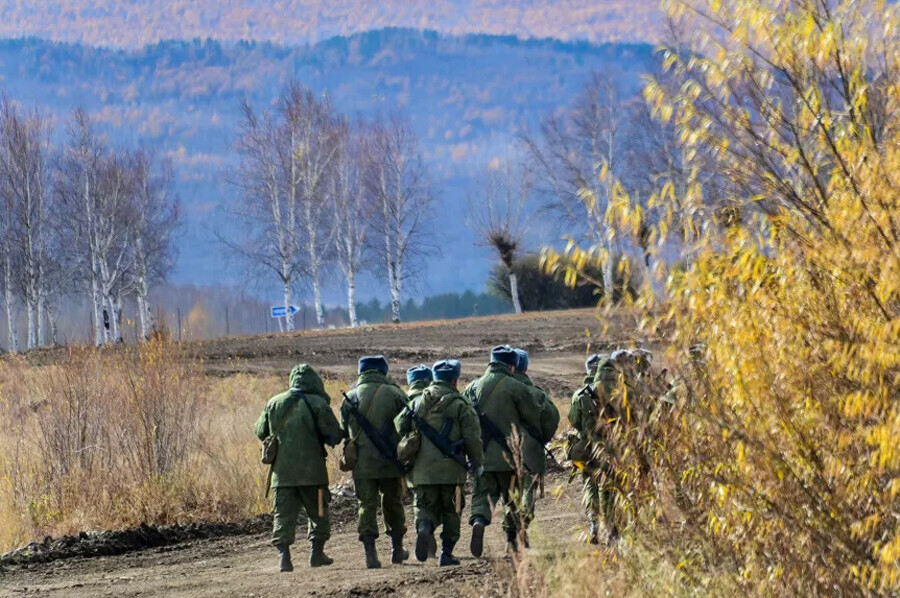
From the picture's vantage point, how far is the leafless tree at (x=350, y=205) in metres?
66.0

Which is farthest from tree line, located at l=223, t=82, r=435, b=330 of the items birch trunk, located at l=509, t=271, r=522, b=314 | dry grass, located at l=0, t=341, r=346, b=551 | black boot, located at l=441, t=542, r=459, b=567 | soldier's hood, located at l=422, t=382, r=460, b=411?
black boot, located at l=441, t=542, r=459, b=567

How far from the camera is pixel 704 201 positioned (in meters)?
9.06

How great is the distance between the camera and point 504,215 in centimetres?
7350

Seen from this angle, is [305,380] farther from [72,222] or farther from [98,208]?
[72,222]

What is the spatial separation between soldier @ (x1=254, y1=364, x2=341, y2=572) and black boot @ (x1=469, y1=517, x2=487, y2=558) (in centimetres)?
134

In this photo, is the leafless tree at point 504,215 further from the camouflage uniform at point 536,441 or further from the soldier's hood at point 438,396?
the soldier's hood at point 438,396

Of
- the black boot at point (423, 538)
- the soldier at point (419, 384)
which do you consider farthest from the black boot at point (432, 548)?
the black boot at point (423, 538)

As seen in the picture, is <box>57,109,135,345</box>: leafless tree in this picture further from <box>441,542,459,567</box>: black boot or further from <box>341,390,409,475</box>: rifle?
<box>441,542,459,567</box>: black boot

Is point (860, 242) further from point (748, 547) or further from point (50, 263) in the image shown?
point (50, 263)

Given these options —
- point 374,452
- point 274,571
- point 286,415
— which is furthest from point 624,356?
point 274,571

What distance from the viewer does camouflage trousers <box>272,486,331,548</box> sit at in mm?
13227

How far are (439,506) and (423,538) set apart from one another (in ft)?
1.06

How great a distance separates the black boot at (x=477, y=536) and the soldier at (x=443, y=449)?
19cm

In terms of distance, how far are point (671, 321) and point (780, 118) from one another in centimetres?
141
